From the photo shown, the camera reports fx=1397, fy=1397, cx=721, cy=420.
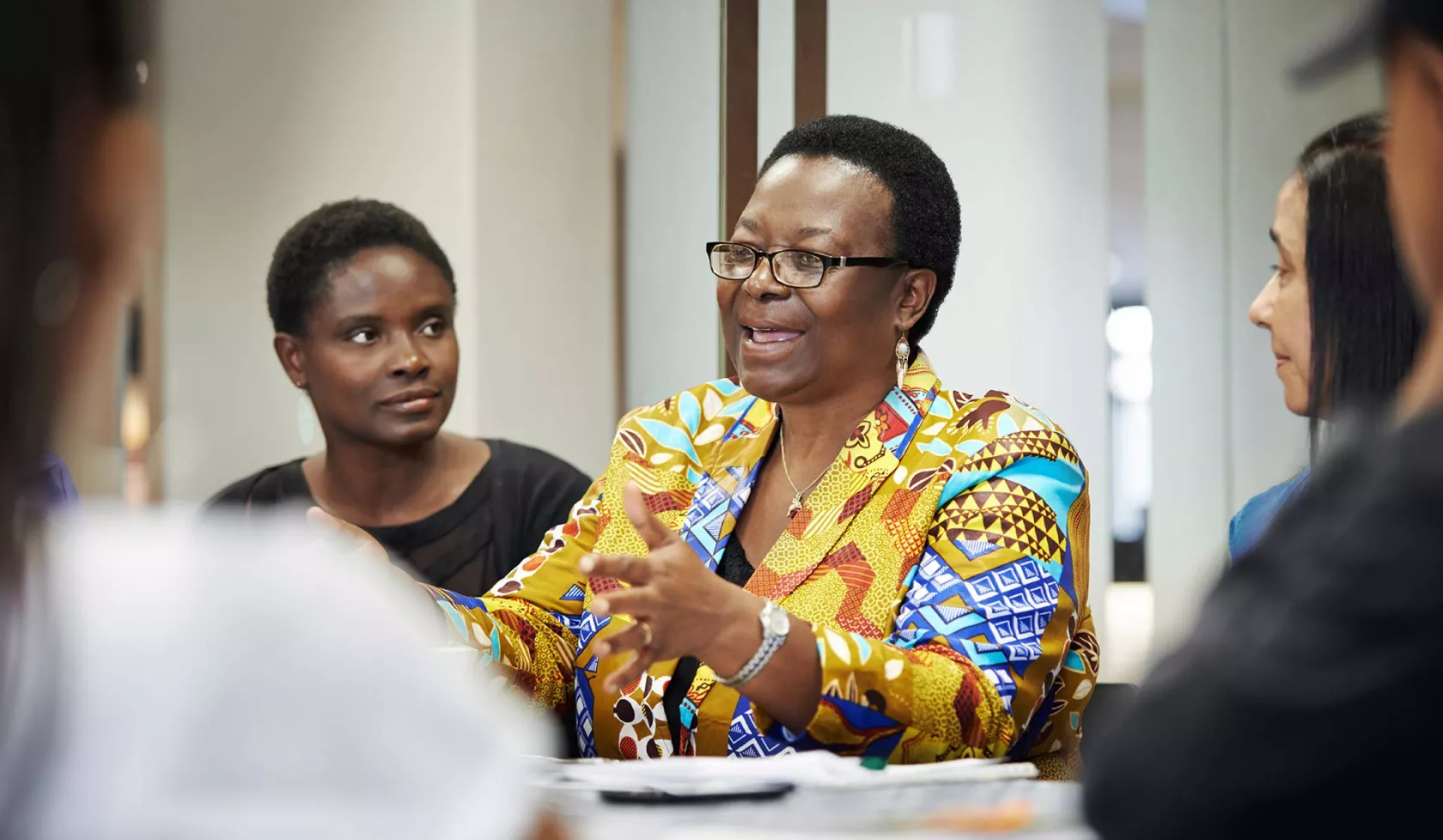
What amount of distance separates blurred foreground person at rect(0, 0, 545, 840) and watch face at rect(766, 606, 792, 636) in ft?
3.29

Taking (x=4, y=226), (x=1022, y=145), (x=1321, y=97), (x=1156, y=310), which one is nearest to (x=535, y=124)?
(x=1022, y=145)

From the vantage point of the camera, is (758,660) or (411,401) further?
(411,401)

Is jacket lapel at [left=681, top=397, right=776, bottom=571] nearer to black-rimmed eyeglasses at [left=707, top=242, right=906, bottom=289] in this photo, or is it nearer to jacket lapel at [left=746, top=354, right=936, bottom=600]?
jacket lapel at [left=746, top=354, right=936, bottom=600]

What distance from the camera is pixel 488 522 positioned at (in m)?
3.05

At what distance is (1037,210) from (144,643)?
3413mm

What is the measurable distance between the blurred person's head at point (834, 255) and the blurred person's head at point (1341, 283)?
0.58 m

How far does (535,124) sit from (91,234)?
3.69m

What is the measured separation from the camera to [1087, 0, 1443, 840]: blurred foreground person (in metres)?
0.65

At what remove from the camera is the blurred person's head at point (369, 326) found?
307cm

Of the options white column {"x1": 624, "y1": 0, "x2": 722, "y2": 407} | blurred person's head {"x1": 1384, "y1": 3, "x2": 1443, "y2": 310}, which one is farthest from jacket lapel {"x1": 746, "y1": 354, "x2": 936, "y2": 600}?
white column {"x1": 624, "y1": 0, "x2": 722, "y2": 407}

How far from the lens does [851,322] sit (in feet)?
7.22

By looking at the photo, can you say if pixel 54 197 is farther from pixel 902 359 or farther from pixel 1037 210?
pixel 1037 210

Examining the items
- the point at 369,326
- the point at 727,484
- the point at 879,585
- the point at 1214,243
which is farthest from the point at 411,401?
the point at 1214,243

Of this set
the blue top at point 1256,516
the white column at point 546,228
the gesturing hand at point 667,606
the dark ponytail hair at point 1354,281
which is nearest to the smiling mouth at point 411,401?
the white column at point 546,228
